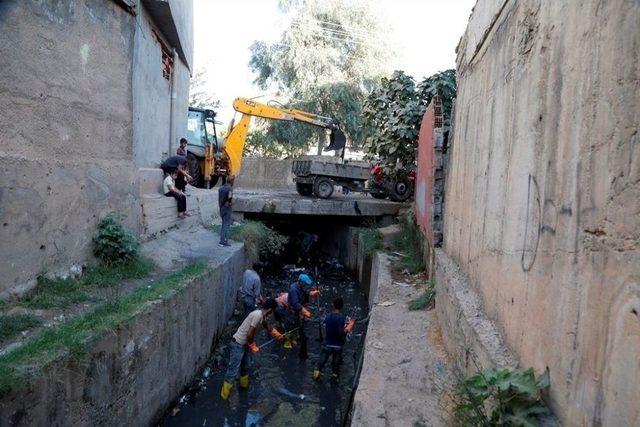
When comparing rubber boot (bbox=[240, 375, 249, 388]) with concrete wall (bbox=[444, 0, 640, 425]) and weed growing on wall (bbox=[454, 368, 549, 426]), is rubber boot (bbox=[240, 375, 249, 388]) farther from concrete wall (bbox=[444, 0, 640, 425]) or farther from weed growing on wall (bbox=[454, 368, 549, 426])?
weed growing on wall (bbox=[454, 368, 549, 426])

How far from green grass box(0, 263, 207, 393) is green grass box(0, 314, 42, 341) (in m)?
0.24

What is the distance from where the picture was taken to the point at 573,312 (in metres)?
2.23

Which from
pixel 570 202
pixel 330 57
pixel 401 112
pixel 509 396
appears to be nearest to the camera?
pixel 570 202

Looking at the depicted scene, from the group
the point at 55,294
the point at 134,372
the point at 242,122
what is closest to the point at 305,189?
the point at 242,122

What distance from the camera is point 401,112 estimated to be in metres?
11.8

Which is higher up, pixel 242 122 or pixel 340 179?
pixel 242 122

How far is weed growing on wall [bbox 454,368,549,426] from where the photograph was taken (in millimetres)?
2480

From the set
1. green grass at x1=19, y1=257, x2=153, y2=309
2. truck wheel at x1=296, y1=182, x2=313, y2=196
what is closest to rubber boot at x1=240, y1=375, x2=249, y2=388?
green grass at x1=19, y1=257, x2=153, y2=309

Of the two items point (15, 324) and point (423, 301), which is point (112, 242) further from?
point (423, 301)

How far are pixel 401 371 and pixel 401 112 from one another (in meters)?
8.04

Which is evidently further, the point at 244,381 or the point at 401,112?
the point at 401,112

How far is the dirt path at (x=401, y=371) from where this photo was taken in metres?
3.95

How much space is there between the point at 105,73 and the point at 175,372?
4.19m

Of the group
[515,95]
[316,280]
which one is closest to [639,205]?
[515,95]
